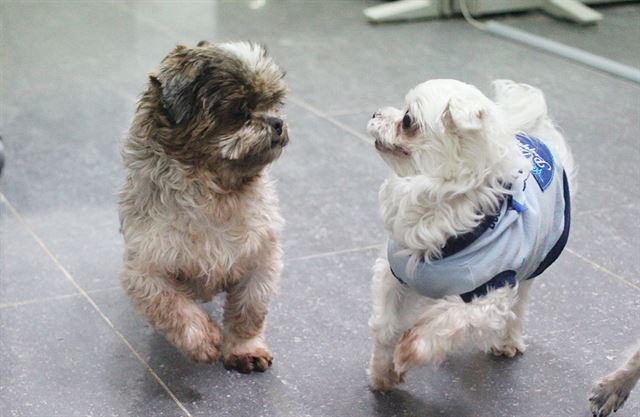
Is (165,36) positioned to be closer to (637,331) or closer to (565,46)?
(565,46)

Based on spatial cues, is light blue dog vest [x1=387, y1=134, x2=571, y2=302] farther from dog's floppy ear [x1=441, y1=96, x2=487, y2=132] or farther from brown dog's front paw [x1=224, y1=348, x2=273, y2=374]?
brown dog's front paw [x1=224, y1=348, x2=273, y2=374]

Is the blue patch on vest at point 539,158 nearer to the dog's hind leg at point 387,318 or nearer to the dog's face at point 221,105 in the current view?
the dog's hind leg at point 387,318

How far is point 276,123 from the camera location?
10.3ft

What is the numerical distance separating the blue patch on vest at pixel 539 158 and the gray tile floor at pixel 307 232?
677mm

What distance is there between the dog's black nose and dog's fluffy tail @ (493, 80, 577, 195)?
72cm

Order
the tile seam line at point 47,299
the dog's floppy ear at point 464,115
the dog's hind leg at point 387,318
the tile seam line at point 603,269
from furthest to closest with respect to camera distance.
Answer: the tile seam line at point 603,269 < the tile seam line at point 47,299 < the dog's hind leg at point 387,318 < the dog's floppy ear at point 464,115

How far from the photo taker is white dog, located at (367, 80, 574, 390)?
2.88 metres

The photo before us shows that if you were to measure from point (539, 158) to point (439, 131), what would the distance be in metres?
0.47

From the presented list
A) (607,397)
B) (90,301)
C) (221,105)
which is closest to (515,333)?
(607,397)

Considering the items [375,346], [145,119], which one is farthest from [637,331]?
[145,119]

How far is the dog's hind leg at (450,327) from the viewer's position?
2.92 m

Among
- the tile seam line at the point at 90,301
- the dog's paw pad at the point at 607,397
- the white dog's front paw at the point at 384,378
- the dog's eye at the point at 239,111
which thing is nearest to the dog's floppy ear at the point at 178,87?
the dog's eye at the point at 239,111

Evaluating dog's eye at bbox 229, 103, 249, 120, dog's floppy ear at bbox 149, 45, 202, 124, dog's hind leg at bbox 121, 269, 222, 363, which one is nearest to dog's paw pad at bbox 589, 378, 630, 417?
dog's hind leg at bbox 121, 269, 222, 363

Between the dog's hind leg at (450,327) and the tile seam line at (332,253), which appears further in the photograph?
the tile seam line at (332,253)
